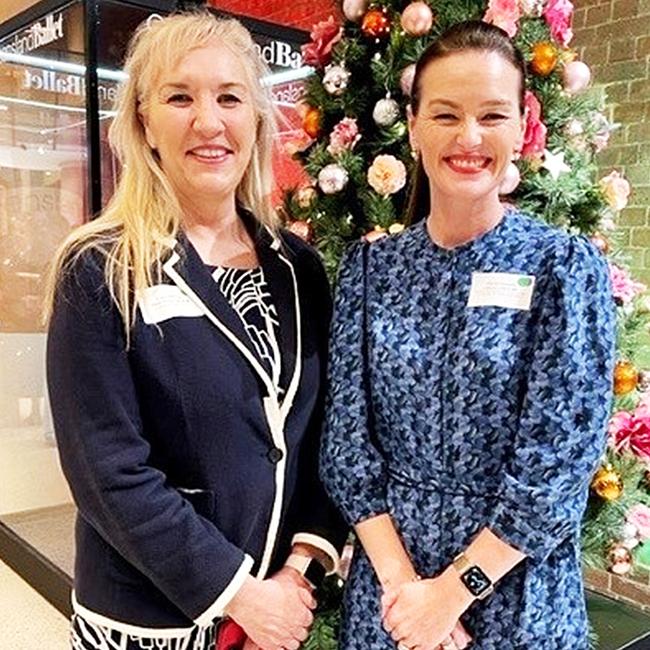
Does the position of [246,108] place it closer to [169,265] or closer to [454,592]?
[169,265]

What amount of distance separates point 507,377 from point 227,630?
2.02 ft

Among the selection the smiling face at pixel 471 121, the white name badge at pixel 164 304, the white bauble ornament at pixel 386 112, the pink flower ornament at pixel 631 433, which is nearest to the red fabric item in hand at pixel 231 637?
the white name badge at pixel 164 304

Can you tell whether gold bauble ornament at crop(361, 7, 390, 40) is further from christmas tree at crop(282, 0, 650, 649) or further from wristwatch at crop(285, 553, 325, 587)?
wristwatch at crop(285, 553, 325, 587)

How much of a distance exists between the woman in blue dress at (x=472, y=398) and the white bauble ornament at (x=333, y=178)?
57 cm

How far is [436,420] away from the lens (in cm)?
121

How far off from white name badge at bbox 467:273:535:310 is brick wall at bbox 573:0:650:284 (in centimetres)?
245

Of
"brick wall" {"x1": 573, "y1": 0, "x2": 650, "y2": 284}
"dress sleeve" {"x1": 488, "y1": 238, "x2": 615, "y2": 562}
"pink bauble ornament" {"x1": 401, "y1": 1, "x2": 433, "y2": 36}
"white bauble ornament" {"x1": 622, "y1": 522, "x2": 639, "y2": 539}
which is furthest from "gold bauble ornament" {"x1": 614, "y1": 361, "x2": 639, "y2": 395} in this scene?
"brick wall" {"x1": 573, "y1": 0, "x2": 650, "y2": 284}

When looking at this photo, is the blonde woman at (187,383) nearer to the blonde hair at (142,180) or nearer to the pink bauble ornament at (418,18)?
the blonde hair at (142,180)

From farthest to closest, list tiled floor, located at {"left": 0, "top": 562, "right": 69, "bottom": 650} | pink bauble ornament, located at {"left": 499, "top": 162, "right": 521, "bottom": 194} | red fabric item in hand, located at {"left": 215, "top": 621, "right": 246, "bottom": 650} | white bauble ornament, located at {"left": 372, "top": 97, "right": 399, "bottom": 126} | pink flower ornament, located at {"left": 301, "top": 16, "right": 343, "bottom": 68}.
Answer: tiled floor, located at {"left": 0, "top": 562, "right": 69, "bottom": 650} → pink flower ornament, located at {"left": 301, "top": 16, "right": 343, "bottom": 68} → white bauble ornament, located at {"left": 372, "top": 97, "right": 399, "bottom": 126} → pink bauble ornament, located at {"left": 499, "top": 162, "right": 521, "bottom": 194} → red fabric item in hand, located at {"left": 215, "top": 621, "right": 246, "bottom": 650}

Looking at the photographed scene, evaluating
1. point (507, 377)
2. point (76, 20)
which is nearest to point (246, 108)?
point (507, 377)

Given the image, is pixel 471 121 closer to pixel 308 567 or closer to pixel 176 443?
pixel 176 443

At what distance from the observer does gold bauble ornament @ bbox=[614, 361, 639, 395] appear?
1.80 m

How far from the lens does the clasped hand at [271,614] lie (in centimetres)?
127

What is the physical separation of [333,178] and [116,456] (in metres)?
0.90
